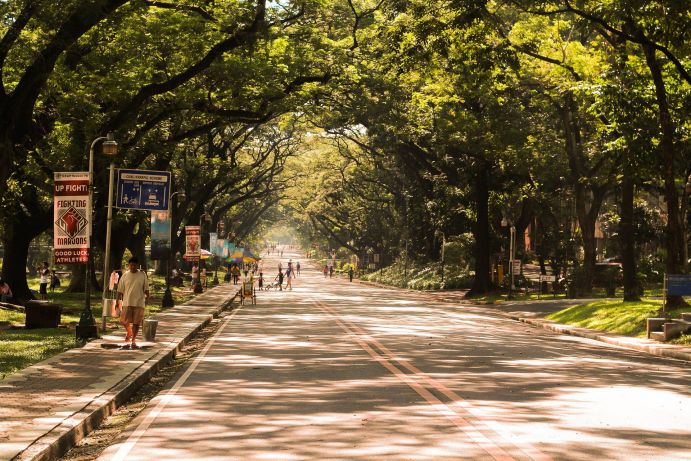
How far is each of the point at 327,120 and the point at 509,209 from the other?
1306cm

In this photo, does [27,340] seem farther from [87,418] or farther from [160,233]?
[160,233]

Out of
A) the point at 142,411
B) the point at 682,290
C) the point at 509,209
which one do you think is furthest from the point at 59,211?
the point at 509,209

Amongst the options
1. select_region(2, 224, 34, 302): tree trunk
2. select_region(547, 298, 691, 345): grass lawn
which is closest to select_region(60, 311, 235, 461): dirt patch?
select_region(547, 298, 691, 345): grass lawn

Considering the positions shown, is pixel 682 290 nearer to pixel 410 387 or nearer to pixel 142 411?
pixel 410 387

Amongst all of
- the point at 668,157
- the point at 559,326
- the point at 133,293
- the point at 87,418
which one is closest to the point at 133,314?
the point at 133,293

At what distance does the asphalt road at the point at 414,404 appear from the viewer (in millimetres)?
9000

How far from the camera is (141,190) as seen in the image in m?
23.7

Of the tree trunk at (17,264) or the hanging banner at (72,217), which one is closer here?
the hanging banner at (72,217)

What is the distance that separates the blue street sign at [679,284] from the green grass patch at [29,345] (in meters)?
14.5

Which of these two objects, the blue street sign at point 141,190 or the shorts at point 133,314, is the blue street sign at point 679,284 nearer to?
the blue street sign at point 141,190

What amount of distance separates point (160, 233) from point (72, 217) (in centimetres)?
1431

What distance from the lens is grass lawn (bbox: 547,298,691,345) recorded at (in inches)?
1083

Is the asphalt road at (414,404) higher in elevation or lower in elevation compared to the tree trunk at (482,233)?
→ lower

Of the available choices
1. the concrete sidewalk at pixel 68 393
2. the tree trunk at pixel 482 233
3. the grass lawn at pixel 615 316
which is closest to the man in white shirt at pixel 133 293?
the concrete sidewalk at pixel 68 393
